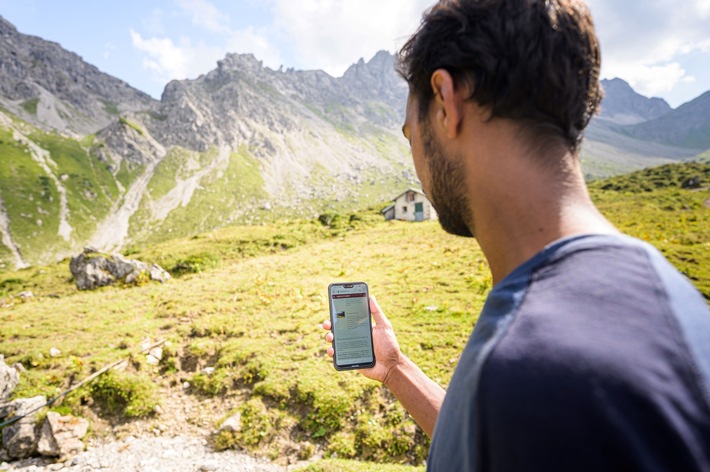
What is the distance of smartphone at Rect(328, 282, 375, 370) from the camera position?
412 centimetres

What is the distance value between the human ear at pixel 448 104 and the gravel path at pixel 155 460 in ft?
24.9

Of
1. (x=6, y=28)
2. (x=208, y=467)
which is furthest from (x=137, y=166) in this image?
(x=208, y=467)

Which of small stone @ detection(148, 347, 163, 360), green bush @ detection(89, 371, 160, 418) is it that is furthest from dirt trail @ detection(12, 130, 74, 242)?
green bush @ detection(89, 371, 160, 418)

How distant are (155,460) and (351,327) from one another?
6.21 metres

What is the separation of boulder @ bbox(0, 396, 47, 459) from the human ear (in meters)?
11.4

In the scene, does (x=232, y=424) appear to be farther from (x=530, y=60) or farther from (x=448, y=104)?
(x=530, y=60)

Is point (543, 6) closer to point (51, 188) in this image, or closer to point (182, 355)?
point (182, 355)

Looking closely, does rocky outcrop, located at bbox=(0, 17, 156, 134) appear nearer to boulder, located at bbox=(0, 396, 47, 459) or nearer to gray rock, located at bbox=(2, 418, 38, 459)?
boulder, located at bbox=(0, 396, 47, 459)

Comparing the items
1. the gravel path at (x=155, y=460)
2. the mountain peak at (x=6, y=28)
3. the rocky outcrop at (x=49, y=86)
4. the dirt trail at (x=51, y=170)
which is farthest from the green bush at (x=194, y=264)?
the mountain peak at (x=6, y=28)

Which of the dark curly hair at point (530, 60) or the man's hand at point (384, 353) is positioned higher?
the dark curly hair at point (530, 60)

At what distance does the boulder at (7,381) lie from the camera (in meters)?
9.39

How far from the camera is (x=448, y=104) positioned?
1.56 m

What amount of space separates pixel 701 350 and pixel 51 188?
153145 millimetres

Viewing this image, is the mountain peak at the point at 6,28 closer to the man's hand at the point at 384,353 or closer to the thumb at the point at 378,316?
the thumb at the point at 378,316
